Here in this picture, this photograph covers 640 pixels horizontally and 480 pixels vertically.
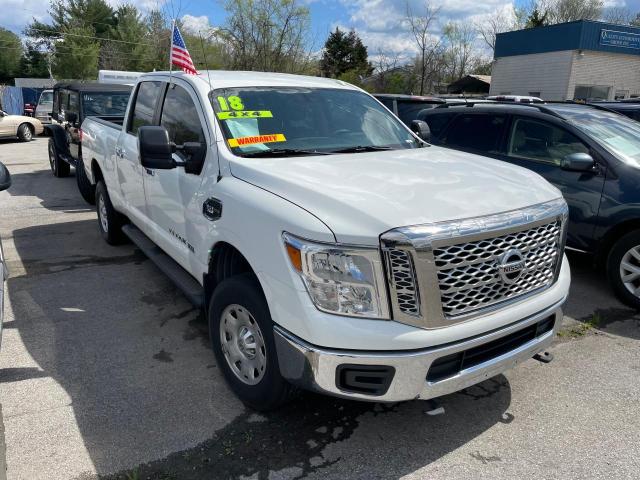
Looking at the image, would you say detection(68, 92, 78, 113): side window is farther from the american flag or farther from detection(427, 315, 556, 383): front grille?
detection(427, 315, 556, 383): front grille

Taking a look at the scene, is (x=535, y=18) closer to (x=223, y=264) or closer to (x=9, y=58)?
(x=223, y=264)

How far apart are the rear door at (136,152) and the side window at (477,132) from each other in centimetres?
364

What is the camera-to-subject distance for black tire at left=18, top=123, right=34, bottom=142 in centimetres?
1958

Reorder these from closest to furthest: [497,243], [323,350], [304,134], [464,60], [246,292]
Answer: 1. [323,350]
2. [497,243]
3. [246,292]
4. [304,134]
5. [464,60]

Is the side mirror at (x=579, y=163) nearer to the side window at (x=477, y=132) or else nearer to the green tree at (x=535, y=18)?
the side window at (x=477, y=132)

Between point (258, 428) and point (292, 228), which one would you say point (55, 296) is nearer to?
point (258, 428)

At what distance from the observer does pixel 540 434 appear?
2930mm

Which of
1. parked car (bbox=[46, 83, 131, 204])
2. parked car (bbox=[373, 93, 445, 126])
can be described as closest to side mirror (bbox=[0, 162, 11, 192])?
parked car (bbox=[46, 83, 131, 204])

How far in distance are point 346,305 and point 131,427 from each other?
152 centimetres

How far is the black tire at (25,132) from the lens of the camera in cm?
1958

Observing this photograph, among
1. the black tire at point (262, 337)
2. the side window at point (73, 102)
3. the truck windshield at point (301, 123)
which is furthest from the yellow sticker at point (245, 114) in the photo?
the side window at point (73, 102)

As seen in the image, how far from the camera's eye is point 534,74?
25484 millimetres

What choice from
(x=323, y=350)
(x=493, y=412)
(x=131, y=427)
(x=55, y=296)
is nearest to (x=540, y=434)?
(x=493, y=412)

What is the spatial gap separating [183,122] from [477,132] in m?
3.76
